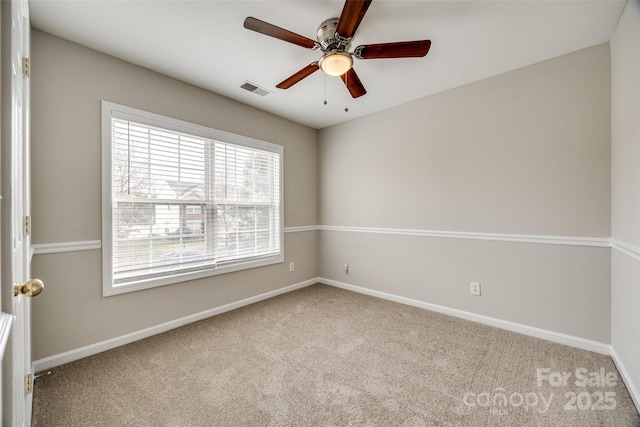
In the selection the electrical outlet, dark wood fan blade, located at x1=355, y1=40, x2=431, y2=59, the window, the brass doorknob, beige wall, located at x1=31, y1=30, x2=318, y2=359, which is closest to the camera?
the brass doorknob

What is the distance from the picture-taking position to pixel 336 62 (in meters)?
1.79

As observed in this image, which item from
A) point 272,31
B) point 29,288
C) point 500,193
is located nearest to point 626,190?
point 500,193

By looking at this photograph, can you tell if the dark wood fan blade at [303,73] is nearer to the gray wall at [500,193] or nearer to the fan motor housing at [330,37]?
the fan motor housing at [330,37]

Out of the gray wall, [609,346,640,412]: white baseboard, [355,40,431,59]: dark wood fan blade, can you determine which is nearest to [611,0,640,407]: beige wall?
[609,346,640,412]: white baseboard

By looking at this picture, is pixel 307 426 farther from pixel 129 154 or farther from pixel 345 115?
pixel 345 115

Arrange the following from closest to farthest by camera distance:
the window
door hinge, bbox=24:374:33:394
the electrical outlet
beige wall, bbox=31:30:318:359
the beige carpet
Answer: door hinge, bbox=24:374:33:394, the beige carpet, beige wall, bbox=31:30:318:359, the window, the electrical outlet

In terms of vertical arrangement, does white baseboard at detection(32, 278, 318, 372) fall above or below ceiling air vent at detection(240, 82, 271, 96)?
below

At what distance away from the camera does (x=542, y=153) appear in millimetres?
2326

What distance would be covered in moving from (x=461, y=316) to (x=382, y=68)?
8.48 feet

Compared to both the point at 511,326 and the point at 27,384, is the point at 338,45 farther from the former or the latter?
the point at 511,326

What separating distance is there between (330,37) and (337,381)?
232 cm

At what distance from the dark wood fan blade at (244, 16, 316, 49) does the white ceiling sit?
0.24 metres

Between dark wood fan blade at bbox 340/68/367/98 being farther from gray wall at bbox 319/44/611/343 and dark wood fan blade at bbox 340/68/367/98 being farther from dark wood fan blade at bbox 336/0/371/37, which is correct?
gray wall at bbox 319/44/611/343

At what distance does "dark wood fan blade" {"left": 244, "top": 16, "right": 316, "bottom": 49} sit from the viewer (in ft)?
4.99
